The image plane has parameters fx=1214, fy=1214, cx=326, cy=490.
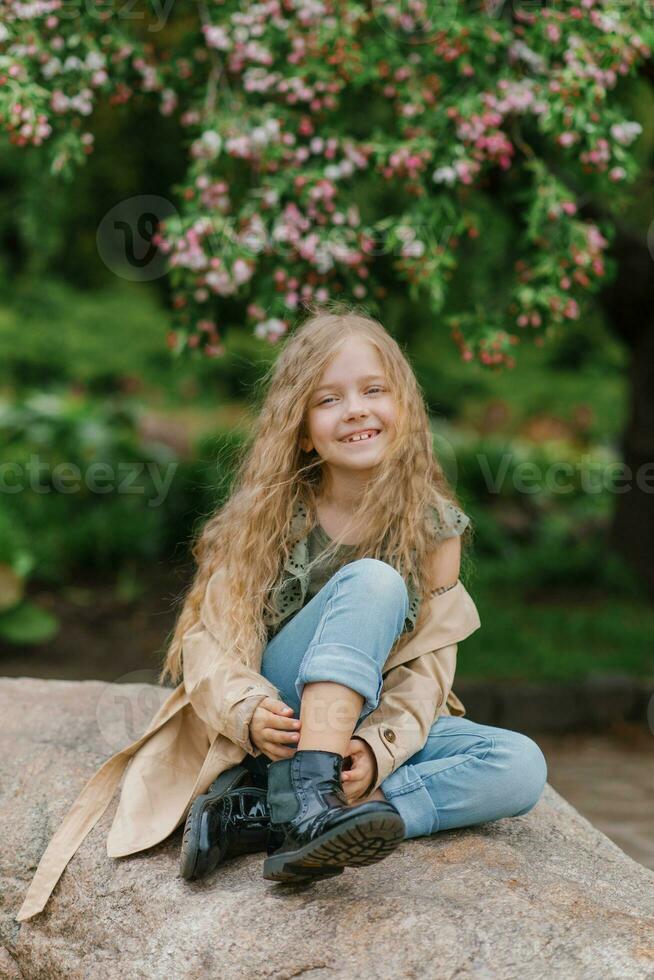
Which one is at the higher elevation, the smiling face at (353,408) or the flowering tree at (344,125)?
the flowering tree at (344,125)

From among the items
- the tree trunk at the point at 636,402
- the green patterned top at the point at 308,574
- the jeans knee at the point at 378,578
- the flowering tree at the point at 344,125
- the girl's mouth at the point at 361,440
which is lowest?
the tree trunk at the point at 636,402

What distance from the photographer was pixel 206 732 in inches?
106

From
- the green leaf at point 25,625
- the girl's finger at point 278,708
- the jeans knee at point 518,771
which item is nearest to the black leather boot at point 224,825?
the girl's finger at point 278,708

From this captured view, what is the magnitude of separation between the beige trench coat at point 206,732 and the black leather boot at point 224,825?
6cm

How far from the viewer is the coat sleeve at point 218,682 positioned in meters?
2.43

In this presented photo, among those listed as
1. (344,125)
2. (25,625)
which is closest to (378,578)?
(344,125)

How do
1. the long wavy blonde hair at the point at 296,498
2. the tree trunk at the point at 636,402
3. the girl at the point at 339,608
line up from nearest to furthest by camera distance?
the girl at the point at 339,608, the long wavy blonde hair at the point at 296,498, the tree trunk at the point at 636,402

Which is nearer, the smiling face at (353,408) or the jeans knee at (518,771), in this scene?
the jeans knee at (518,771)

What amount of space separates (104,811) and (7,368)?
805cm

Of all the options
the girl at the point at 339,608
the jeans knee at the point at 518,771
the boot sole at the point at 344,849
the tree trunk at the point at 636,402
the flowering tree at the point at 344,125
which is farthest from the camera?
the tree trunk at the point at 636,402

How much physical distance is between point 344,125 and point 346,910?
8.76 ft

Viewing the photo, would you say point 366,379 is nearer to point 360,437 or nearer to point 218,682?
point 360,437

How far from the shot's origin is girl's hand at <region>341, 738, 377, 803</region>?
7.74 ft

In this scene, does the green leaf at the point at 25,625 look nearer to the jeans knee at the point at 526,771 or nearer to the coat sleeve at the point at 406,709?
the coat sleeve at the point at 406,709
